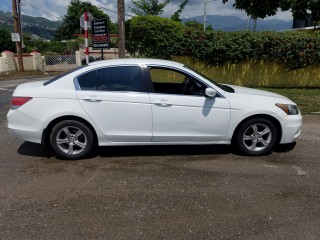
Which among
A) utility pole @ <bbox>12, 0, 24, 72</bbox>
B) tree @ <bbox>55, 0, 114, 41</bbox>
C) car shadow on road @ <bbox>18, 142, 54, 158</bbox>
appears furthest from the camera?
tree @ <bbox>55, 0, 114, 41</bbox>

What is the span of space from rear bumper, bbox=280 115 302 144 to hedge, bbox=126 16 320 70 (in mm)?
8370

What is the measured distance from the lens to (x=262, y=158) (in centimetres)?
529

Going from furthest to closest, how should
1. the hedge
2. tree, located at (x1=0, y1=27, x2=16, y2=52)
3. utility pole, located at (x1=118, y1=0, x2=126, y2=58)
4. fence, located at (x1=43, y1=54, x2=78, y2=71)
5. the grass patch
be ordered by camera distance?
tree, located at (x1=0, y1=27, x2=16, y2=52)
fence, located at (x1=43, y1=54, x2=78, y2=71)
the hedge
utility pole, located at (x1=118, y1=0, x2=126, y2=58)
the grass patch

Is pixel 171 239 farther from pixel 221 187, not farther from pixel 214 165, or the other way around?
pixel 214 165

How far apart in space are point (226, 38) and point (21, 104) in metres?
9.99

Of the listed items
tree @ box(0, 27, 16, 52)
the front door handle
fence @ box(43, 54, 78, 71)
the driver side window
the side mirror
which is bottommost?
the front door handle

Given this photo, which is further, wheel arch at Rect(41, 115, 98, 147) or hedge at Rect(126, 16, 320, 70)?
hedge at Rect(126, 16, 320, 70)

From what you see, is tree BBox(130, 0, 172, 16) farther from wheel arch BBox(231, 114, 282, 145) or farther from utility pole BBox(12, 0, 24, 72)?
wheel arch BBox(231, 114, 282, 145)

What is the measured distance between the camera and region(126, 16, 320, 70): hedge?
43.1ft

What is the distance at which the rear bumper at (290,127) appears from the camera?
5281 millimetres

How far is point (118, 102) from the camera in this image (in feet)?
16.3

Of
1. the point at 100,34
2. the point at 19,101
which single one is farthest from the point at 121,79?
the point at 100,34

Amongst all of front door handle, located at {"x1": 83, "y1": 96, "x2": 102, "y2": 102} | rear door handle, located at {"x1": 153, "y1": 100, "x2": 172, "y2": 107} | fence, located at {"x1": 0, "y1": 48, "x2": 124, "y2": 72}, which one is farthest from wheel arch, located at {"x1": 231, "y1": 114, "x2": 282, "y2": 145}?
Answer: fence, located at {"x1": 0, "y1": 48, "x2": 124, "y2": 72}

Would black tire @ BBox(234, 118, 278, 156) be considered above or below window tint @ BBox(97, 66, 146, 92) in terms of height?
below
